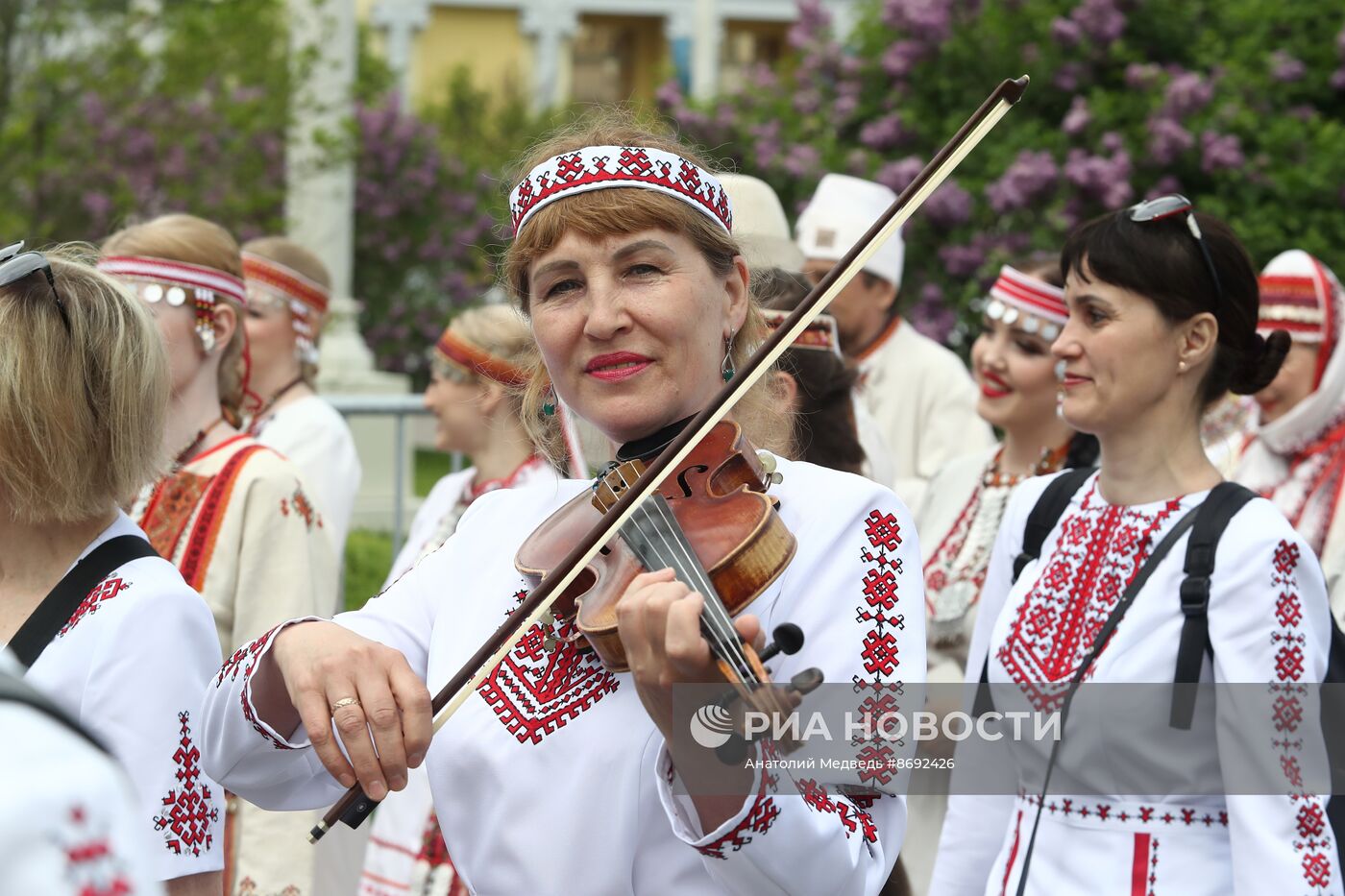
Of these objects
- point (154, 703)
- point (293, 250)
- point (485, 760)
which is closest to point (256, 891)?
point (154, 703)

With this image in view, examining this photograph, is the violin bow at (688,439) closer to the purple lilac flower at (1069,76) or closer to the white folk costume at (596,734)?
the white folk costume at (596,734)

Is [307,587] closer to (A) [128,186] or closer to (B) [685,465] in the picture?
(B) [685,465]

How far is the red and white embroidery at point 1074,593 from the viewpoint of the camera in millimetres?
2893

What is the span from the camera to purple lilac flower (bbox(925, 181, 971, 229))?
836 centimetres

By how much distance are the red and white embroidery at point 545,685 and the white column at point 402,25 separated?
3412 cm

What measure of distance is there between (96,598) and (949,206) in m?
6.59

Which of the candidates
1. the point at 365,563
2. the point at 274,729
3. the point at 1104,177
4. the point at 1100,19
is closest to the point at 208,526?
the point at 274,729

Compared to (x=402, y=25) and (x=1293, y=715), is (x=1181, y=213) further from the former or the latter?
(x=402, y=25)

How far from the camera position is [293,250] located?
512cm

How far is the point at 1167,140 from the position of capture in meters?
8.35

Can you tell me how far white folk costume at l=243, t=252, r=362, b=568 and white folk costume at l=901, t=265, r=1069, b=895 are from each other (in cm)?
170

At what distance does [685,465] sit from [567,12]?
35.7 metres

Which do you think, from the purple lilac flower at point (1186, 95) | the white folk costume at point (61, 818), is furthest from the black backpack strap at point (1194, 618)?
the purple lilac flower at point (1186, 95)

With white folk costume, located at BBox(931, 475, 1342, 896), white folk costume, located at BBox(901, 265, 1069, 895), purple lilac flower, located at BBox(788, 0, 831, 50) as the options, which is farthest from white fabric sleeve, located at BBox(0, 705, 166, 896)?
purple lilac flower, located at BBox(788, 0, 831, 50)
